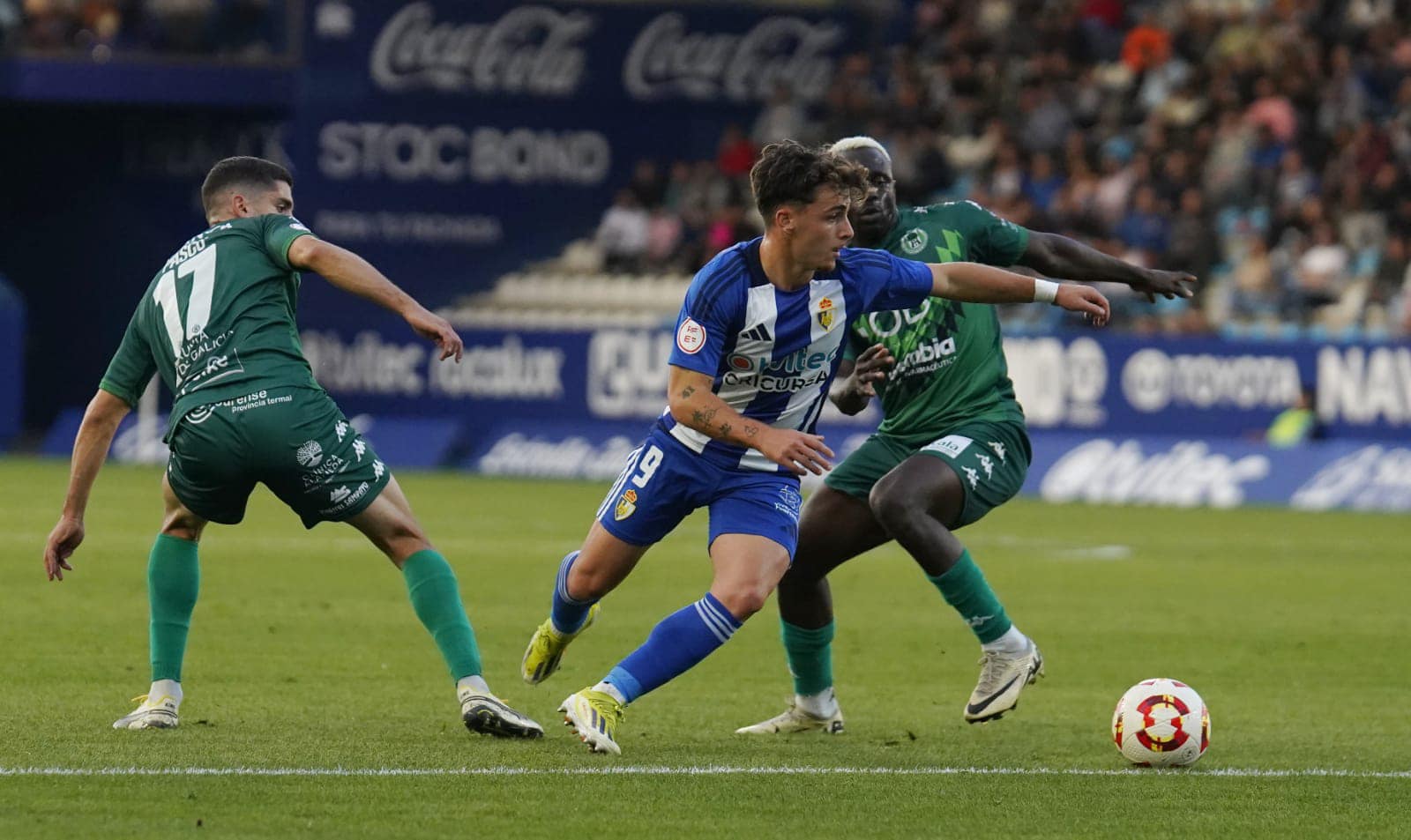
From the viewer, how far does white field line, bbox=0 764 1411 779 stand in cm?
666

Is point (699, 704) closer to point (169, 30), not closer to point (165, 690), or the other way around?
point (165, 690)

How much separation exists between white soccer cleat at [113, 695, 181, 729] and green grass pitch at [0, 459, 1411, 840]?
9cm

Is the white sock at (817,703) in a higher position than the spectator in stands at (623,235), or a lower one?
lower

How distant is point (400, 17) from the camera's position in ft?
93.1

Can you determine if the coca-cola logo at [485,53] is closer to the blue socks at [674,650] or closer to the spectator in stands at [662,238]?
the spectator in stands at [662,238]

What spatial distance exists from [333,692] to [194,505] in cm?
145

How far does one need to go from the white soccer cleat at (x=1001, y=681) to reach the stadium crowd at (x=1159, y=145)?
1472 centimetres

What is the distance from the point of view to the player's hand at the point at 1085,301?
741 cm

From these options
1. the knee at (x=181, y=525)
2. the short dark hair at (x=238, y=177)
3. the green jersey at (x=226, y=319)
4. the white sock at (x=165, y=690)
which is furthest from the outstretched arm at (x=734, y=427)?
the white sock at (x=165, y=690)

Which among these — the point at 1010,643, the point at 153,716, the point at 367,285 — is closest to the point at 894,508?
the point at 1010,643

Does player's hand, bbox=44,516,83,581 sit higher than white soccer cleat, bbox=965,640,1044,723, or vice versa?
player's hand, bbox=44,516,83,581

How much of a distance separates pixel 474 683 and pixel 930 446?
78.8 inches

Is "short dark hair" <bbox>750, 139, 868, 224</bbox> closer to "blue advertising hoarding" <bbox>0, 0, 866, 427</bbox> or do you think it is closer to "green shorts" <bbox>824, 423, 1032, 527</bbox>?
"green shorts" <bbox>824, 423, 1032, 527</bbox>

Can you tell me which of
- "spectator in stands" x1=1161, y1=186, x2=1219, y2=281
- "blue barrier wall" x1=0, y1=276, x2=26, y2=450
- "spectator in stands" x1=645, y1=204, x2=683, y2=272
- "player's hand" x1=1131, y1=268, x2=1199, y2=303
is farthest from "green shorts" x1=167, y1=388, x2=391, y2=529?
"blue barrier wall" x1=0, y1=276, x2=26, y2=450
